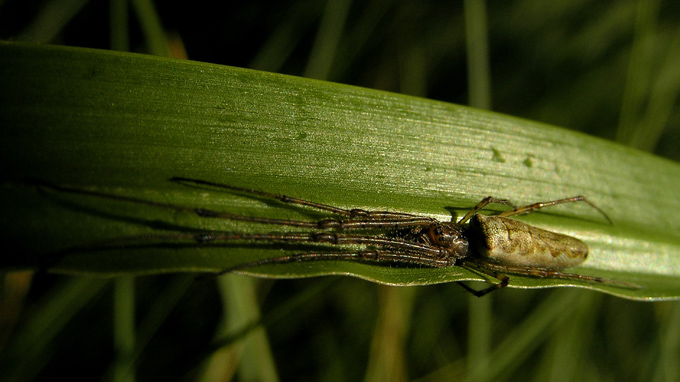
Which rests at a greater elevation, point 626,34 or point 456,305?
point 626,34

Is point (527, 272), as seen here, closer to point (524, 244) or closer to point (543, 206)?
point (524, 244)

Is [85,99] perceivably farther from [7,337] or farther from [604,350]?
[604,350]

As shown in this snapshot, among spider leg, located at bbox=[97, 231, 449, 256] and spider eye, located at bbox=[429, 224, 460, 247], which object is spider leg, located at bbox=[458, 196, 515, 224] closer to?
spider eye, located at bbox=[429, 224, 460, 247]

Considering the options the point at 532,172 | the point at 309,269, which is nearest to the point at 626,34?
the point at 532,172

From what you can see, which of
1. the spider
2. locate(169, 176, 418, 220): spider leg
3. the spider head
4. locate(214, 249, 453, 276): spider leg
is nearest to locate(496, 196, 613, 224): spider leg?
the spider

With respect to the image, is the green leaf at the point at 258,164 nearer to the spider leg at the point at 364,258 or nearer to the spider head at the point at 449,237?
the spider leg at the point at 364,258

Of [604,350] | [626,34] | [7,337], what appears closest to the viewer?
[7,337]

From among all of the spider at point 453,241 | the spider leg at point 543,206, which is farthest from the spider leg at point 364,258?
the spider leg at point 543,206

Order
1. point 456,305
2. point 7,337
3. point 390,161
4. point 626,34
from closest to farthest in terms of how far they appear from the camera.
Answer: point 390,161, point 7,337, point 456,305, point 626,34
